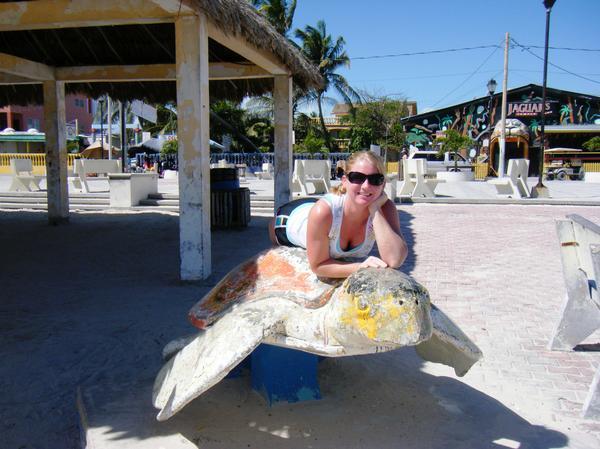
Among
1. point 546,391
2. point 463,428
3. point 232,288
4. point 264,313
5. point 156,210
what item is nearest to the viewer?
point 264,313

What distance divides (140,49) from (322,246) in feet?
26.3

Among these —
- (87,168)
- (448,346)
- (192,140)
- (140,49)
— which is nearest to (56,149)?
(140,49)

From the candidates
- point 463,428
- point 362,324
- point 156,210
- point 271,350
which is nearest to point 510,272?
point 463,428

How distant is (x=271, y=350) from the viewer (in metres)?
3.01

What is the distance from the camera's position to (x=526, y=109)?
3803cm

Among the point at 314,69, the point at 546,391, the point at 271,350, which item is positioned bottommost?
the point at 546,391

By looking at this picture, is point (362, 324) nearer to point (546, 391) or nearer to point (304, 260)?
point (304, 260)

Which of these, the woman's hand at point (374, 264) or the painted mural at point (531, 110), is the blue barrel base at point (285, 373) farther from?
the painted mural at point (531, 110)

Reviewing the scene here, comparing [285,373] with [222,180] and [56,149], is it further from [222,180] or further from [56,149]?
[56,149]

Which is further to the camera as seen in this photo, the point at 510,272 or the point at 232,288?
the point at 510,272

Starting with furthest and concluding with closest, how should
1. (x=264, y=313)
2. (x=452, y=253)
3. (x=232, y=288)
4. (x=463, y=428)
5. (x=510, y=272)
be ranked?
(x=452, y=253)
(x=510, y=272)
(x=232, y=288)
(x=463, y=428)
(x=264, y=313)

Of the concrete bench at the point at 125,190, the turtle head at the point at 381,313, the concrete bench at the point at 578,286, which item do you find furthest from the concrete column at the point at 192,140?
the concrete bench at the point at 125,190

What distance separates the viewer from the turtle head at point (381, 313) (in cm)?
214

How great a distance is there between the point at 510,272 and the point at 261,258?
477 centimetres
